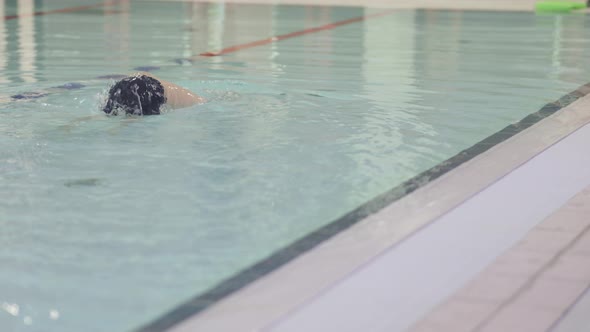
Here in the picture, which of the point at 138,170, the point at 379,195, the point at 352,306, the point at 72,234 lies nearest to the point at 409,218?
the point at 379,195

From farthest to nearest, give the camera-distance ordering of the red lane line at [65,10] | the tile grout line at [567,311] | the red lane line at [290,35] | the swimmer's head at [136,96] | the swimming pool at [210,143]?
the red lane line at [65,10] → the red lane line at [290,35] → the swimmer's head at [136,96] → the swimming pool at [210,143] → the tile grout line at [567,311]

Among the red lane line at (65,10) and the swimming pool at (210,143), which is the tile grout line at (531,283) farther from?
the red lane line at (65,10)

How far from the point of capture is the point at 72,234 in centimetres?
281

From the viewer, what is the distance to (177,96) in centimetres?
501

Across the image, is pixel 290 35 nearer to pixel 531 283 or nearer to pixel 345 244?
pixel 345 244

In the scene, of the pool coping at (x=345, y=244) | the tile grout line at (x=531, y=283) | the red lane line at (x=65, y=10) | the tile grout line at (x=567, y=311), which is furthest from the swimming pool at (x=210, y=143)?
the red lane line at (x=65, y=10)

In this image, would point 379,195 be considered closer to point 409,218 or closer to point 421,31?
point 409,218

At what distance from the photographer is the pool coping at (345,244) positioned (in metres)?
2.15

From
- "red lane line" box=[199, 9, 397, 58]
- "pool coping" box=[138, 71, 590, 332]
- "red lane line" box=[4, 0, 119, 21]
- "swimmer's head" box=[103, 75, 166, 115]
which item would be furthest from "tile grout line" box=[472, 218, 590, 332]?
"red lane line" box=[4, 0, 119, 21]

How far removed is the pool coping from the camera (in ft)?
7.04

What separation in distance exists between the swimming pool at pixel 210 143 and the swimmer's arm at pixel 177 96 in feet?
0.36

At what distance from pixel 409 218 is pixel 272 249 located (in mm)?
469

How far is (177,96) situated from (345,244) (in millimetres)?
2561

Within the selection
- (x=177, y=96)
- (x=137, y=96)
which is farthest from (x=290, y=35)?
(x=137, y=96)
